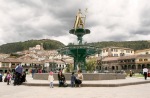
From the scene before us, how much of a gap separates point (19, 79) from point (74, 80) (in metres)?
4.85

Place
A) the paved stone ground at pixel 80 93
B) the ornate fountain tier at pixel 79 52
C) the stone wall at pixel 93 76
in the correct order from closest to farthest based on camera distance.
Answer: the paved stone ground at pixel 80 93
the stone wall at pixel 93 76
the ornate fountain tier at pixel 79 52

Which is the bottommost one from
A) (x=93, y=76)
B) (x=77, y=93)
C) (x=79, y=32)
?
(x=77, y=93)

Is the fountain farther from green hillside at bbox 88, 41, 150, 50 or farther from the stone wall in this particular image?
green hillside at bbox 88, 41, 150, 50

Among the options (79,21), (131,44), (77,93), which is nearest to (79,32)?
(79,21)

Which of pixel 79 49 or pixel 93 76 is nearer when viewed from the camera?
pixel 93 76

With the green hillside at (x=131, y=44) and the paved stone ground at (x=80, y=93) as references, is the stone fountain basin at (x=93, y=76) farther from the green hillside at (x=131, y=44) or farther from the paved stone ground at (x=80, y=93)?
the green hillside at (x=131, y=44)

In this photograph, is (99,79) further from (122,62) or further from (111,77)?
(122,62)

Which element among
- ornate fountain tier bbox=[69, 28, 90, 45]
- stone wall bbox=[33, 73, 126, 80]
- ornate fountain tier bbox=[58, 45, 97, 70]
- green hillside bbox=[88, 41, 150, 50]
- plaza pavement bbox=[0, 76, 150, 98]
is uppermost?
green hillside bbox=[88, 41, 150, 50]

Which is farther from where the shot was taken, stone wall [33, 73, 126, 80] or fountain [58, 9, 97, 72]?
fountain [58, 9, 97, 72]

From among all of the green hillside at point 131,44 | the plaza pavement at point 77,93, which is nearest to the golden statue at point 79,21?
the plaza pavement at point 77,93

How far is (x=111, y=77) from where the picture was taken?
21.3 m

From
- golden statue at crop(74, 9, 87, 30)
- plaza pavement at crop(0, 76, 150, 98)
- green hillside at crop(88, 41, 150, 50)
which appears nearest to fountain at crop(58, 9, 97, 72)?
golden statue at crop(74, 9, 87, 30)

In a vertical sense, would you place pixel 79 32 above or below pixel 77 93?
above

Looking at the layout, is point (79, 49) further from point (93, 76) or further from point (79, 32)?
point (93, 76)
